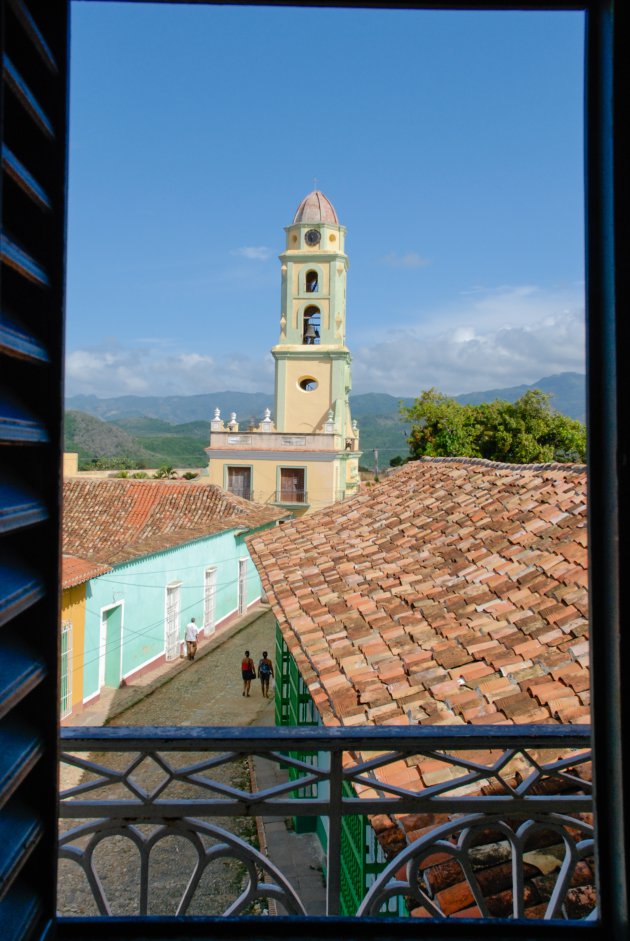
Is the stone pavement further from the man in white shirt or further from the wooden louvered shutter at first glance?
the wooden louvered shutter

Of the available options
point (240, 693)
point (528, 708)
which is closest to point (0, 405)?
point (528, 708)

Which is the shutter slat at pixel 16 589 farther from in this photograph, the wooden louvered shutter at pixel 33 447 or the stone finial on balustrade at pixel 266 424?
the stone finial on balustrade at pixel 266 424

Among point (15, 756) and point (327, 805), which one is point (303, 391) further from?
point (15, 756)

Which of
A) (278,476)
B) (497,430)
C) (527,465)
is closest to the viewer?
(527,465)

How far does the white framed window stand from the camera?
1793cm

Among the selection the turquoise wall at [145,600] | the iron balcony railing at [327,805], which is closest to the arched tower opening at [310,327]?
the turquoise wall at [145,600]

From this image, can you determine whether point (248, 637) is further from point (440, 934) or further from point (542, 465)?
point (440, 934)

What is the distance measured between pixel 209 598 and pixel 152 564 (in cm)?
356

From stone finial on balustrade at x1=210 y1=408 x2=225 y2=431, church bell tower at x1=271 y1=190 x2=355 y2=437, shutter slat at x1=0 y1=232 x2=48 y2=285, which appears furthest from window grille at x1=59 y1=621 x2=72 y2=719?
church bell tower at x1=271 y1=190 x2=355 y2=437

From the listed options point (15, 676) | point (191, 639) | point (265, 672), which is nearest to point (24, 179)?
point (15, 676)

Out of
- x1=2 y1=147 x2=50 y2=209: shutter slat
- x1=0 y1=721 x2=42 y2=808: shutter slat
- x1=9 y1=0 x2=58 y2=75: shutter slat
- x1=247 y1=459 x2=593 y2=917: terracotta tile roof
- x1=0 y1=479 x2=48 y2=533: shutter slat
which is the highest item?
x1=9 y1=0 x2=58 y2=75: shutter slat

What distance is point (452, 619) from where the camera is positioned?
4984 mm

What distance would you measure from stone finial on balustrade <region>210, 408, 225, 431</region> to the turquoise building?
25.1ft

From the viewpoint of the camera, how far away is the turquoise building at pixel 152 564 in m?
13.3
